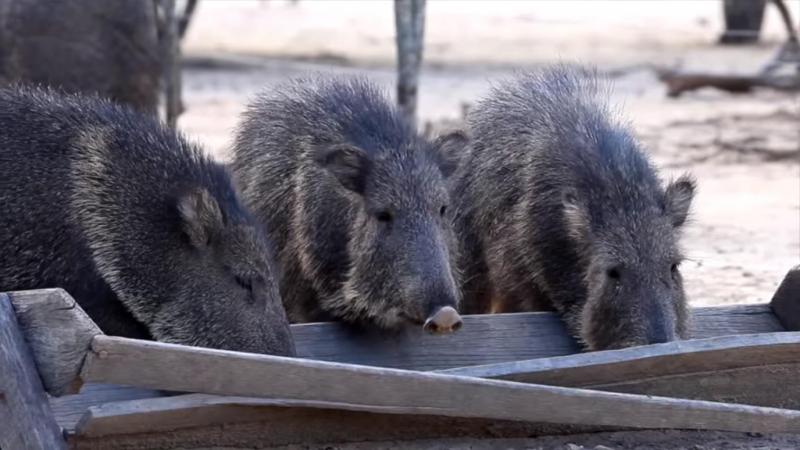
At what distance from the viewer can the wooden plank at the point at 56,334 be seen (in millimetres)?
3086

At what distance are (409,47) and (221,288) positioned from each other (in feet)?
15.7

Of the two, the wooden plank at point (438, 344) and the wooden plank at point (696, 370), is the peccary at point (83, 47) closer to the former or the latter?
the wooden plank at point (438, 344)

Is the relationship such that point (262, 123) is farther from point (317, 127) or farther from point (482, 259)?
point (482, 259)

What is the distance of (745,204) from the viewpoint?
8.88 metres

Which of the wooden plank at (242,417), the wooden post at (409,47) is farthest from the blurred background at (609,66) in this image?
the wooden plank at (242,417)

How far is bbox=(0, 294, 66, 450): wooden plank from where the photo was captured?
3.04 meters

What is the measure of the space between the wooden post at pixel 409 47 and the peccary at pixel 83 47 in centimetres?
146

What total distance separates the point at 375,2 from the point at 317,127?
19.3m

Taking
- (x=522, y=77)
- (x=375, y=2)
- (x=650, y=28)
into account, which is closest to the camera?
(x=522, y=77)

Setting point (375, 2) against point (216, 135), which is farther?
point (375, 2)

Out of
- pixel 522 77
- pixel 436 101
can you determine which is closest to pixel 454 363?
pixel 522 77

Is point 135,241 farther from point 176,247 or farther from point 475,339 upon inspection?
point 475,339

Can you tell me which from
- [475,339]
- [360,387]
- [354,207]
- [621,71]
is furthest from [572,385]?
[621,71]

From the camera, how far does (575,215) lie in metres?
4.77
